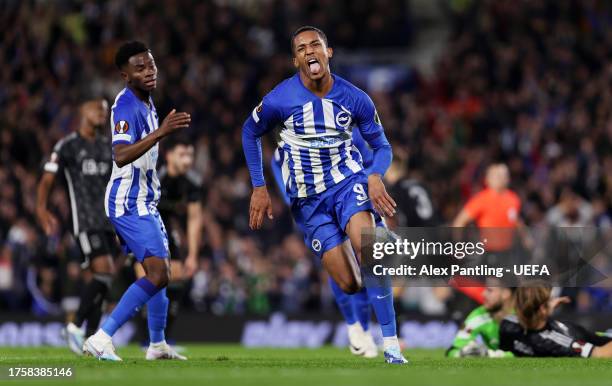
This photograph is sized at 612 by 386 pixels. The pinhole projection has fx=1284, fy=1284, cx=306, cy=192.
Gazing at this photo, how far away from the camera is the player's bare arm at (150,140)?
29.5ft

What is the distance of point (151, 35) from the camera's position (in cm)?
2394

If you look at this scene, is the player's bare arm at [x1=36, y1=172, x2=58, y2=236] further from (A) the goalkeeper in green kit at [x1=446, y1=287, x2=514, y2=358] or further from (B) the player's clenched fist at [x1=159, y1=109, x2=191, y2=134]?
(A) the goalkeeper in green kit at [x1=446, y1=287, x2=514, y2=358]

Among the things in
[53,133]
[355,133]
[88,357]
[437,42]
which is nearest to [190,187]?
[355,133]

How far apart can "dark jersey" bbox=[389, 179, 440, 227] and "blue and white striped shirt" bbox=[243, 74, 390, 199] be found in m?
3.68

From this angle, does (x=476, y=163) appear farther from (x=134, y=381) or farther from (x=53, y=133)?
(x=134, y=381)

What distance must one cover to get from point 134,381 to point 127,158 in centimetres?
227

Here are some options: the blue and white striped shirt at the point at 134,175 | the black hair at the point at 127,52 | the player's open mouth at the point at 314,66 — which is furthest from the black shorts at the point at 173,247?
the player's open mouth at the point at 314,66

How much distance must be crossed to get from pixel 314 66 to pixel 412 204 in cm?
433

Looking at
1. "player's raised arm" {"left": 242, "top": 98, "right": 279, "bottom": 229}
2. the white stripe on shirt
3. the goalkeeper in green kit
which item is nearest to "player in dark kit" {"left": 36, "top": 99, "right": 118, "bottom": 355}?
"player's raised arm" {"left": 242, "top": 98, "right": 279, "bottom": 229}

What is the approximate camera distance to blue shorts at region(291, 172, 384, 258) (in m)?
9.38

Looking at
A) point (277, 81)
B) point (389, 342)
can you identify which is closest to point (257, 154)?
point (389, 342)

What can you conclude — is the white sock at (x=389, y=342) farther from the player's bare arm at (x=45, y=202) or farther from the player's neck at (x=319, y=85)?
the player's bare arm at (x=45, y=202)

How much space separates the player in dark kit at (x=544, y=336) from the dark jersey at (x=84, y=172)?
147 inches

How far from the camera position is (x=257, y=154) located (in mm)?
9609
